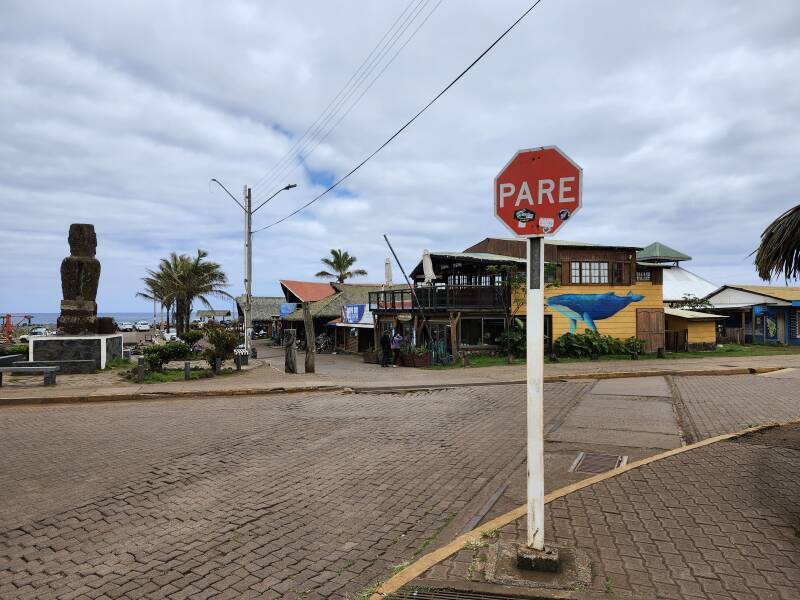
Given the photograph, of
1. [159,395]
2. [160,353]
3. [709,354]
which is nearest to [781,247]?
[159,395]

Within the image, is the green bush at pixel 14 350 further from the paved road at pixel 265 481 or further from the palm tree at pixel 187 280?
the palm tree at pixel 187 280

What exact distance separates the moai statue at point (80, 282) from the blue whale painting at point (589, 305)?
19.5 meters

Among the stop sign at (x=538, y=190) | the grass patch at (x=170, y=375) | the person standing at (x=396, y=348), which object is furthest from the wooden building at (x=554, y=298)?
the stop sign at (x=538, y=190)

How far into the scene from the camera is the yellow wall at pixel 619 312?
86.1ft

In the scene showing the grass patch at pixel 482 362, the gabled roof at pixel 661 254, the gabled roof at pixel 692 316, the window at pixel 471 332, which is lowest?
the grass patch at pixel 482 362

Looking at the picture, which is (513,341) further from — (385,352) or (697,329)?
(697,329)

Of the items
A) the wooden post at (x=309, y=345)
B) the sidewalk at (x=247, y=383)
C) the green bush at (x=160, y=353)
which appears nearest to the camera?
the sidewalk at (x=247, y=383)

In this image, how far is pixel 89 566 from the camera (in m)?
4.17

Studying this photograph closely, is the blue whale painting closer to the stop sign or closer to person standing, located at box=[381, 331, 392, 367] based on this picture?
person standing, located at box=[381, 331, 392, 367]

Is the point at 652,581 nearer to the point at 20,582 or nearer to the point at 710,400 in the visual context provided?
the point at 20,582

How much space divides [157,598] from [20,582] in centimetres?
114

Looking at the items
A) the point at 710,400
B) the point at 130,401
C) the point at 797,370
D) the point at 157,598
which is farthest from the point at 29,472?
the point at 797,370

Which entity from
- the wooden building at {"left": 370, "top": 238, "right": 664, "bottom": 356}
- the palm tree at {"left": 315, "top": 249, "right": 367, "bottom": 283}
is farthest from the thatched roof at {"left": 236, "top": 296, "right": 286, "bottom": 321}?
the wooden building at {"left": 370, "top": 238, "right": 664, "bottom": 356}

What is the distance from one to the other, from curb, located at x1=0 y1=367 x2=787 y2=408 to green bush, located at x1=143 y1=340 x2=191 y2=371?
4.06 meters
